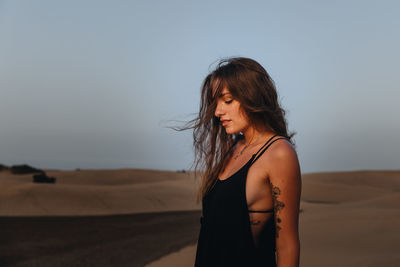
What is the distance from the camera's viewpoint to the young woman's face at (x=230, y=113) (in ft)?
7.53

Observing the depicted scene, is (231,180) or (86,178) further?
(86,178)

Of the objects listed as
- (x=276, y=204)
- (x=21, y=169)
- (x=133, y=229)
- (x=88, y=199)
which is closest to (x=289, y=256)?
(x=276, y=204)

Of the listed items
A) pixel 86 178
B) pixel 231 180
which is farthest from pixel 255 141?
pixel 86 178

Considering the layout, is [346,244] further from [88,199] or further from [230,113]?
[88,199]

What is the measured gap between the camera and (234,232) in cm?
211

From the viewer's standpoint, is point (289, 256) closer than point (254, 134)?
Yes

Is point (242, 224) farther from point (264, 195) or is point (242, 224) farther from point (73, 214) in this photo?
point (73, 214)

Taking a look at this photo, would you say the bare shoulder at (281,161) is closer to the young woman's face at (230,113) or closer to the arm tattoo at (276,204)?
the arm tattoo at (276,204)

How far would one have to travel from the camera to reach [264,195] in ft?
6.81

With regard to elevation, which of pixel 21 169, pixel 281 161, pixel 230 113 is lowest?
pixel 21 169

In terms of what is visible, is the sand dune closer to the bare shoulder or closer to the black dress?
the black dress

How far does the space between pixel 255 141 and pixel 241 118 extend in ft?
0.51

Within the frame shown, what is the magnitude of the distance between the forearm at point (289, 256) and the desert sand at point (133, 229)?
4.00 meters

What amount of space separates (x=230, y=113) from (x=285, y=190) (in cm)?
57
